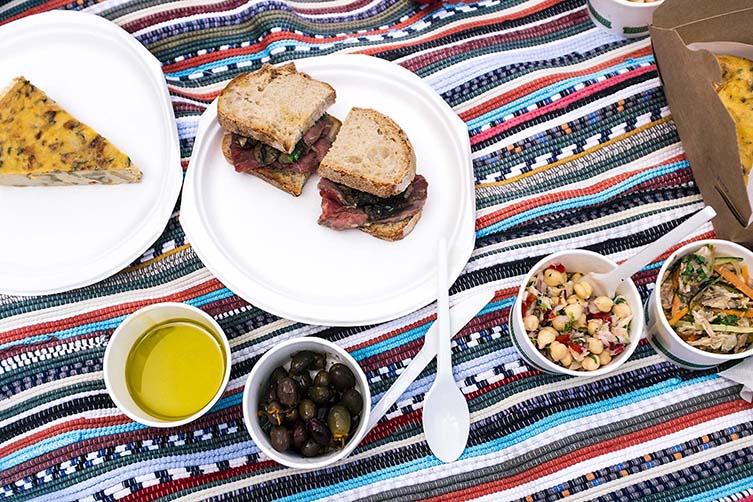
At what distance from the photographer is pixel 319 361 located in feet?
4.26

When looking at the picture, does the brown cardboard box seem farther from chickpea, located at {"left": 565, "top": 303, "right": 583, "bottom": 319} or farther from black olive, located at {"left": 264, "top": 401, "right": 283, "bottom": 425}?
black olive, located at {"left": 264, "top": 401, "right": 283, "bottom": 425}

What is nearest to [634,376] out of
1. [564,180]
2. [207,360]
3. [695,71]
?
[564,180]

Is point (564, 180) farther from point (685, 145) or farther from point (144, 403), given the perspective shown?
point (144, 403)

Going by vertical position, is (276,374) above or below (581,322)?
below

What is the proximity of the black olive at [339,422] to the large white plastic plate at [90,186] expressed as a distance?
1.91ft

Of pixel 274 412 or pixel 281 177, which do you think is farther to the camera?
pixel 281 177

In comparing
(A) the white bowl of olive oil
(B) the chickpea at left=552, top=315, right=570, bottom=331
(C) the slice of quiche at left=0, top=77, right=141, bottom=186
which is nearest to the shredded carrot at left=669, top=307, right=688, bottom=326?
(B) the chickpea at left=552, top=315, right=570, bottom=331

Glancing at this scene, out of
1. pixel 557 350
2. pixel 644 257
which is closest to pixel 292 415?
pixel 557 350

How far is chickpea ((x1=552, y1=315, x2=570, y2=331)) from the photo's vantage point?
4.10 ft

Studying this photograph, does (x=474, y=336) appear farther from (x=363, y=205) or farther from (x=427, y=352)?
(x=363, y=205)

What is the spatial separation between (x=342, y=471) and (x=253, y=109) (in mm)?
841

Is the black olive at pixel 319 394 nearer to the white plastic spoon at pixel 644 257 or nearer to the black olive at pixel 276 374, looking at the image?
the black olive at pixel 276 374

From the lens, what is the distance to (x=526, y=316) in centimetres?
127

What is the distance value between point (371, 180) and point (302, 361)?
16.7 inches
